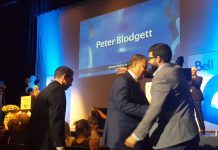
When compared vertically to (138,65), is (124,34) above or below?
above

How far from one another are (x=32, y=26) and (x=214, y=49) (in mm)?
5326

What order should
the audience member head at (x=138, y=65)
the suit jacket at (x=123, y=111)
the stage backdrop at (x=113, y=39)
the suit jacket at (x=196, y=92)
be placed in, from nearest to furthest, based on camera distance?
1. the suit jacket at (x=123, y=111)
2. the audience member head at (x=138, y=65)
3. the suit jacket at (x=196, y=92)
4. the stage backdrop at (x=113, y=39)

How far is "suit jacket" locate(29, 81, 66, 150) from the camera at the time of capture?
3061 mm

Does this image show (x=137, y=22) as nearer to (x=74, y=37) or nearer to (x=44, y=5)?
(x=74, y=37)

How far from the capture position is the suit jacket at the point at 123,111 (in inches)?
104

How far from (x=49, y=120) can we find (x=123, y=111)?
0.77 metres

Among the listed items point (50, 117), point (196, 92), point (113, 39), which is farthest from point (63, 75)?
point (113, 39)

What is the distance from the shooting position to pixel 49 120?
3.09 m

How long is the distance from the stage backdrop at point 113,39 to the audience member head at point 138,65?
119 inches

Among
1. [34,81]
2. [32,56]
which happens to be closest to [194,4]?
[34,81]

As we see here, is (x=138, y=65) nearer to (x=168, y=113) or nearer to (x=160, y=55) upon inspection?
(x=160, y=55)

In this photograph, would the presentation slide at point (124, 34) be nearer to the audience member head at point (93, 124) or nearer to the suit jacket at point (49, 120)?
the audience member head at point (93, 124)

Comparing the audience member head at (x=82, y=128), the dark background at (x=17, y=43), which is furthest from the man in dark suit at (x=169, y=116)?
the dark background at (x=17, y=43)

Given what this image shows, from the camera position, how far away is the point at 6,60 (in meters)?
9.85
